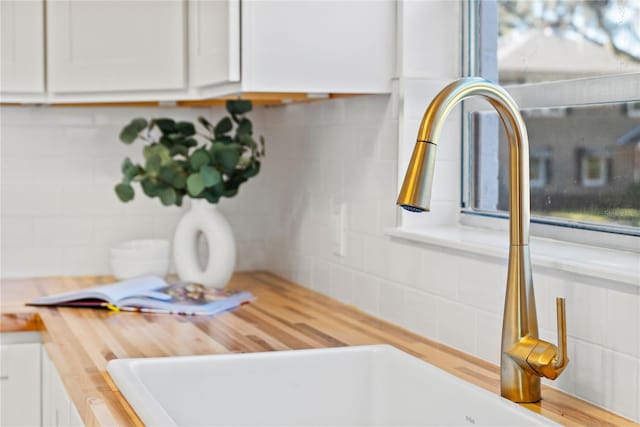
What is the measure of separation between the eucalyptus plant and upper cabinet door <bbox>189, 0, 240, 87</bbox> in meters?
0.19

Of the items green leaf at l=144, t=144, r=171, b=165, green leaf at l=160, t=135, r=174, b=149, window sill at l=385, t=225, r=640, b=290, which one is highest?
green leaf at l=160, t=135, r=174, b=149

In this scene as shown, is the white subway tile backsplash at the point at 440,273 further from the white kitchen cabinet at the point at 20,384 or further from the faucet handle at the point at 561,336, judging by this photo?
the white kitchen cabinet at the point at 20,384

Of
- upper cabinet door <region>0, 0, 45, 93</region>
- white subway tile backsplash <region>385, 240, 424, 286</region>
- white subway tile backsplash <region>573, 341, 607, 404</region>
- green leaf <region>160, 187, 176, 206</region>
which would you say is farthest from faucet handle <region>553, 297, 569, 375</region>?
upper cabinet door <region>0, 0, 45, 93</region>

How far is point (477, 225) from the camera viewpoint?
2.02 m

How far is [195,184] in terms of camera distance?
2.40 meters

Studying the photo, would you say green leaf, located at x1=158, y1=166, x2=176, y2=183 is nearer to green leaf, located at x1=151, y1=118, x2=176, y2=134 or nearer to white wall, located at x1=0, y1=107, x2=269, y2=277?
green leaf, located at x1=151, y1=118, x2=176, y2=134

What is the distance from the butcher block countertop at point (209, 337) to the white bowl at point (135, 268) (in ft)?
0.42

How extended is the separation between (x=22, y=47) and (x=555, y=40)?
1.39 meters

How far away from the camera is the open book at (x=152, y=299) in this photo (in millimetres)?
2213

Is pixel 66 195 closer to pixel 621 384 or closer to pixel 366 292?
pixel 366 292

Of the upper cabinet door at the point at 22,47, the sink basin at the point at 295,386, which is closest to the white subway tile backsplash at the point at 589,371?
the sink basin at the point at 295,386

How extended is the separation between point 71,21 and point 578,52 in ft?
4.32

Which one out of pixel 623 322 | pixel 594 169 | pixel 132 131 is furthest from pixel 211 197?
pixel 623 322

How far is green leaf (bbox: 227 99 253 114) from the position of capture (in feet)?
8.17
